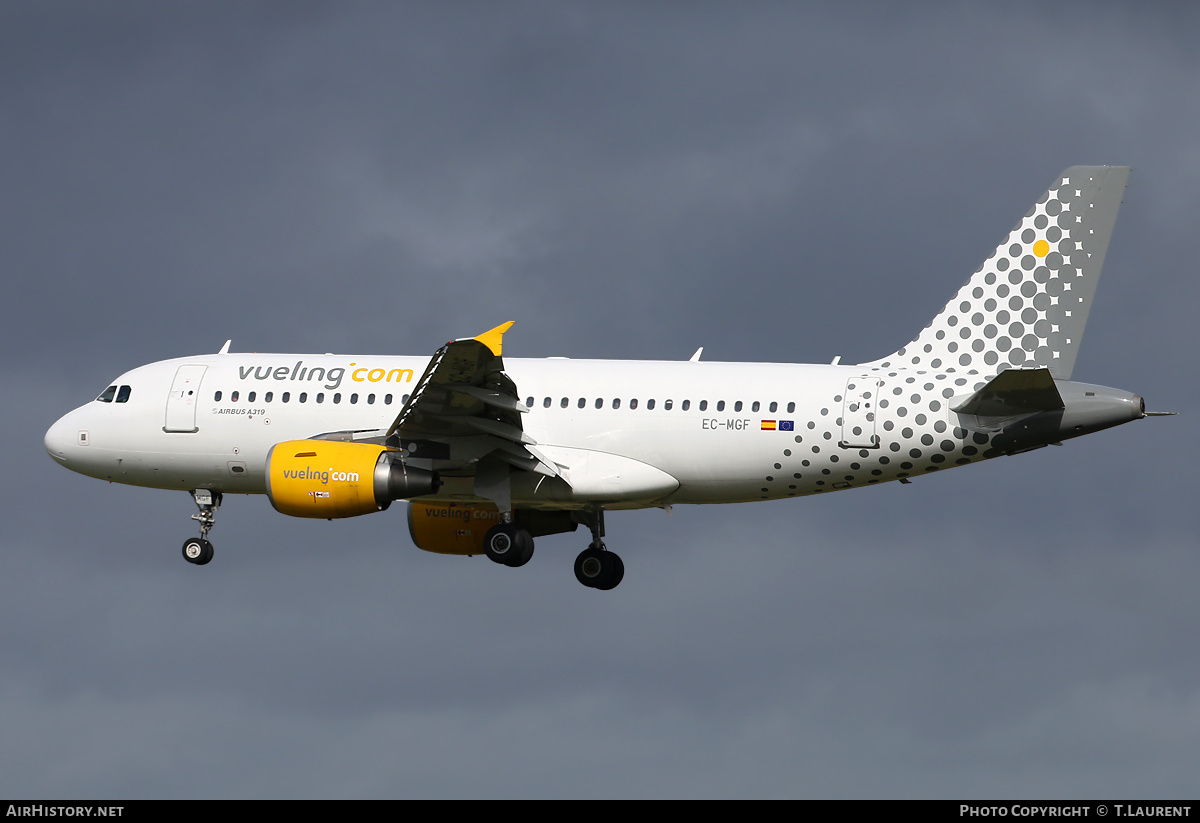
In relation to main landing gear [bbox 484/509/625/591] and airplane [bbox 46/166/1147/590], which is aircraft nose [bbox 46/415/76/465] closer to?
airplane [bbox 46/166/1147/590]

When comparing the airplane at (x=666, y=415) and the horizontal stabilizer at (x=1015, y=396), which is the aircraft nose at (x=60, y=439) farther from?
the horizontal stabilizer at (x=1015, y=396)

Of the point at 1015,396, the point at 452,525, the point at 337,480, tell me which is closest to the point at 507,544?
the point at 452,525

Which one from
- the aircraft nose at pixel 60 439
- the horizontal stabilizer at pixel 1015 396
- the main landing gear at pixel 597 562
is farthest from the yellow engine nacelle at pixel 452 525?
the horizontal stabilizer at pixel 1015 396

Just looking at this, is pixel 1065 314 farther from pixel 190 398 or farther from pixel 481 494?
pixel 190 398

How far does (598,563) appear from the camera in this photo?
133 feet

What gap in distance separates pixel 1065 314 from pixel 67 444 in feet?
81.8

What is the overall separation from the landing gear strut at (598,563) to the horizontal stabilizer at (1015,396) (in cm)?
986

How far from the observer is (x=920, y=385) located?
3622 cm

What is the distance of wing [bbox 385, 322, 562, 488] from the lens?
3459 centimetres

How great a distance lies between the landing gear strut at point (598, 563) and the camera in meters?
40.6

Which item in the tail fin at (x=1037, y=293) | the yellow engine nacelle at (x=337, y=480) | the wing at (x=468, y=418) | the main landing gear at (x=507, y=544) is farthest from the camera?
the main landing gear at (x=507, y=544)

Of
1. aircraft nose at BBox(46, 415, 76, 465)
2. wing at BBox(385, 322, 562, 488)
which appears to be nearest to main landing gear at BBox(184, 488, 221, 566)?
aircraft nose at BBox(46, 415, 76, 465)

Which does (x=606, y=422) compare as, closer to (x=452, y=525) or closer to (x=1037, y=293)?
(x=452, y=525)

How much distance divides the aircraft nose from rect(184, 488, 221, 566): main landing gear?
12.1ft
